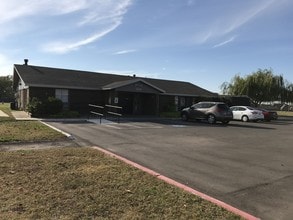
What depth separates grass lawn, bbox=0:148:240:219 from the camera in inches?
200

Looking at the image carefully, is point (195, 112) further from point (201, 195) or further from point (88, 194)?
point (88, 194)

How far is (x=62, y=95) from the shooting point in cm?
2845

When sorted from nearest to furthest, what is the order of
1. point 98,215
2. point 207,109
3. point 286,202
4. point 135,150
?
point 98,215
point 286,202
point 135,150
point 207,109

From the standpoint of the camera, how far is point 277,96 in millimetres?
48781

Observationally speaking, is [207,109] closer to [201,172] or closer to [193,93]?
[193,93]

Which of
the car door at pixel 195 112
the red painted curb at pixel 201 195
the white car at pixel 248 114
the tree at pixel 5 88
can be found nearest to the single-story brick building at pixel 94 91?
the car door at pixel 195 112

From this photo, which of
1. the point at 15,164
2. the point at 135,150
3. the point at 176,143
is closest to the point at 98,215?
the point at 15,164

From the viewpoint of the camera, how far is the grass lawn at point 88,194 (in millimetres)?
5070

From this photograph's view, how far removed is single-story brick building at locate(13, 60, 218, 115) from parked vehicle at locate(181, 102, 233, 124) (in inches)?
223

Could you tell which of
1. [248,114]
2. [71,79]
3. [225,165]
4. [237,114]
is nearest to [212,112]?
[248,114]

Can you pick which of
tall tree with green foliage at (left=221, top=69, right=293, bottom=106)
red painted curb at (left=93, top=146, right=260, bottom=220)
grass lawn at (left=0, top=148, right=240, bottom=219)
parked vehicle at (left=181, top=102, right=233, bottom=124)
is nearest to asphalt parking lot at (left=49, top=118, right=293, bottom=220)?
red painted curb at (left=93, top=146, right=260, bottom=220)

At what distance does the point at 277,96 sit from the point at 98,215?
4811 centimetres

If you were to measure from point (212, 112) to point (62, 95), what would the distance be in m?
12.5

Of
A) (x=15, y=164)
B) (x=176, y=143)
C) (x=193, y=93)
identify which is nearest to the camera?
(x=15, y=164)
